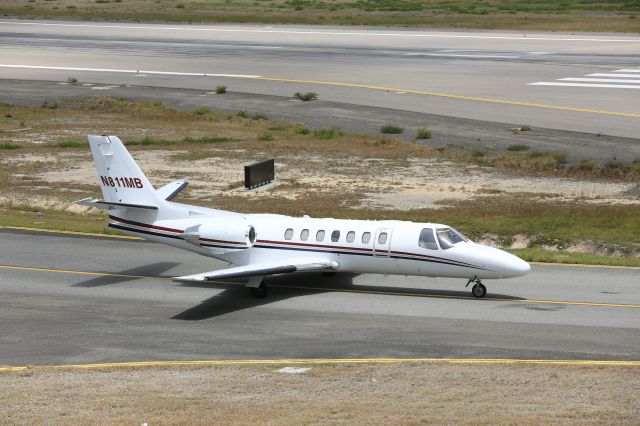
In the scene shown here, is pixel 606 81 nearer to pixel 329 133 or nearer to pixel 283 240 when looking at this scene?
pixel 329 133

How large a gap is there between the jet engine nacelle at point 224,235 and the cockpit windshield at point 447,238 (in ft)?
19.2

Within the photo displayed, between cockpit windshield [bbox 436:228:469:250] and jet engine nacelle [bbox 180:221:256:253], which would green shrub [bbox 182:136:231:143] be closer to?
jet engine nacelle [bbox 180:221:256:253]

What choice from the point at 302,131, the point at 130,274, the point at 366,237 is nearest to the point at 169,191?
the point at 130,274

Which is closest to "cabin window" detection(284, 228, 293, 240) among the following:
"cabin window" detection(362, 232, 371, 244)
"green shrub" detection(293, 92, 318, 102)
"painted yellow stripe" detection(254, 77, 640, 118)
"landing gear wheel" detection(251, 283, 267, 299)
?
"landing gear wheel" detection(251, 283, 267, 299)

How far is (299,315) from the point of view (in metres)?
31.8

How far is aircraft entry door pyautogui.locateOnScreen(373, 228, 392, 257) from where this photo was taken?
33.0m

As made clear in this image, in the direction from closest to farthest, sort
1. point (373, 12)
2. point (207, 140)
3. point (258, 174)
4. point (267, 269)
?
point (267, 269)
point (258, 174)
point (207, 140)
point (373, 12)

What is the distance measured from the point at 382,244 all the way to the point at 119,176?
30.7 feet

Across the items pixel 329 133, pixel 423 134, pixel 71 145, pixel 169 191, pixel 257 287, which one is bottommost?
pixel 257 287

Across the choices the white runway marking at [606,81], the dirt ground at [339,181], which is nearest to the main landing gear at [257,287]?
the dirt ground at [339,181]

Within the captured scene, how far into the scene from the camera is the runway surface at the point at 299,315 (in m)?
28.5

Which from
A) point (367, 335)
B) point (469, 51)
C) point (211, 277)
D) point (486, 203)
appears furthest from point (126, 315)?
point (469, 51)

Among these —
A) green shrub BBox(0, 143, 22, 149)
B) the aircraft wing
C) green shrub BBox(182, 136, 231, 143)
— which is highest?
green shrub BBox(182, 136, 231, 143)

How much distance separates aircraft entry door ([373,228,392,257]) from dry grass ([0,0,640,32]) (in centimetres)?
7890
